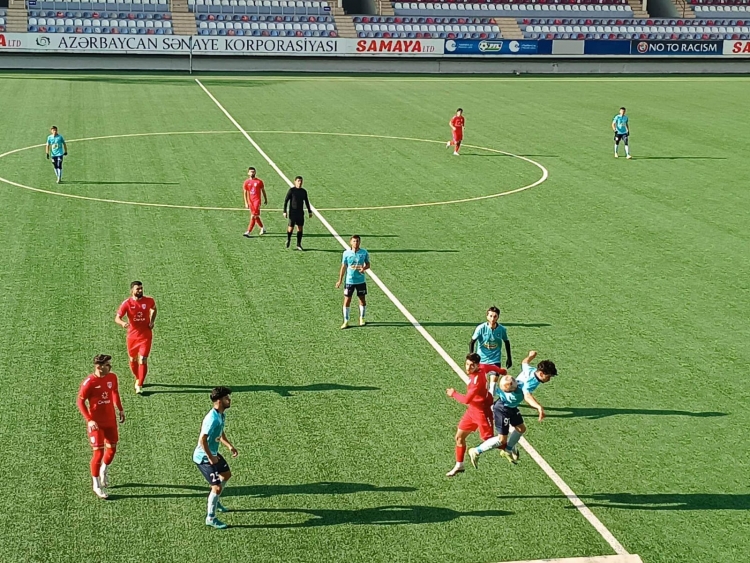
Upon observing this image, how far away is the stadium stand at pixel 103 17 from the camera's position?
6544cm

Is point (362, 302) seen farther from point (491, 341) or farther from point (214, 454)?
point (214, 454)

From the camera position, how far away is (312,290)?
20.4m

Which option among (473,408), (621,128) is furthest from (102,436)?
(621,128)

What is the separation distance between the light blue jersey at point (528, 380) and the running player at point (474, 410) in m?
0.50

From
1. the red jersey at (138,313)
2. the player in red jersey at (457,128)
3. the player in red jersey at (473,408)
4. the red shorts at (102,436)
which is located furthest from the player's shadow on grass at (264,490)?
the player in red jersey at (457,128)

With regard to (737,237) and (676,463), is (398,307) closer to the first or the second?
(676,463)

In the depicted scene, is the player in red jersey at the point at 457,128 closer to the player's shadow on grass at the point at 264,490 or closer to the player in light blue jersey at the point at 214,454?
the player's shadow on grass at the point at 264,490

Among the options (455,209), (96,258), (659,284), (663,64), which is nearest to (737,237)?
(659,284)

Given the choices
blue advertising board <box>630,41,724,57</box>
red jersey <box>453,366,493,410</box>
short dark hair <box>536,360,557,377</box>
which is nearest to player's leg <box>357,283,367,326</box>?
red jersey <box>453,366,493,410</box>

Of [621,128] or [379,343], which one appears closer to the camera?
[379,343]

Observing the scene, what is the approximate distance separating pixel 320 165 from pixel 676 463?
22377mm

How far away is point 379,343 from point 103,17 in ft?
185

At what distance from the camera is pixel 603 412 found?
14766mm

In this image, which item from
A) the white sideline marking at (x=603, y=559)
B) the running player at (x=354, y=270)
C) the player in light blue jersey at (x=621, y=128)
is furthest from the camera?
the player in light blue jersey at (x=621, y=128)
